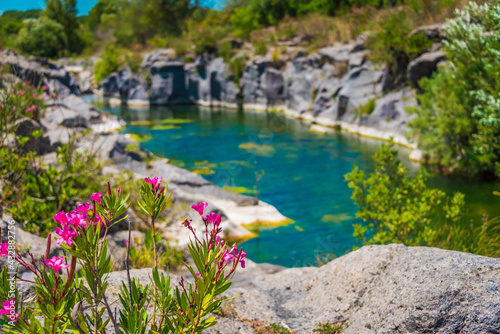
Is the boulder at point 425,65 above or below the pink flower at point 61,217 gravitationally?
above

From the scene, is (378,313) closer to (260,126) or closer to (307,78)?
(260,126)

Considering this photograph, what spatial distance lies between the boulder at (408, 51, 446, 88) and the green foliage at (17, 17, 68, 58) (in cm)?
3337

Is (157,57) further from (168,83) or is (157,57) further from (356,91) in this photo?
(356,91)

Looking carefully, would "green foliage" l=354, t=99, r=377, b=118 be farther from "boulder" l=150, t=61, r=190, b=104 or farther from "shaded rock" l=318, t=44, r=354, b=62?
"boulder" l=150, t=61, r=190, b=104

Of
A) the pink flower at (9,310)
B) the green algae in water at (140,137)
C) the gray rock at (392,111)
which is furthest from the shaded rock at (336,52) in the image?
the pink flower at (9,310)

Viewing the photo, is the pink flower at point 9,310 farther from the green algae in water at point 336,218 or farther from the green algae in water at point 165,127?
the green algae in water at point 165,127

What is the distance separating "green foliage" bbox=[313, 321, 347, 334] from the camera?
312cm

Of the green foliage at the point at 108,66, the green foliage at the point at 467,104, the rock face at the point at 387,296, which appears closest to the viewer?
the rock face at the point at 387,296

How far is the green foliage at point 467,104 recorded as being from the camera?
8875mm

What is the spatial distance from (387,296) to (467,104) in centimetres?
1002

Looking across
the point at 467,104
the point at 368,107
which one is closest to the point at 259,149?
the point at 368,107

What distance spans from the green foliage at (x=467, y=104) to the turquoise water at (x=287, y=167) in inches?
36.8

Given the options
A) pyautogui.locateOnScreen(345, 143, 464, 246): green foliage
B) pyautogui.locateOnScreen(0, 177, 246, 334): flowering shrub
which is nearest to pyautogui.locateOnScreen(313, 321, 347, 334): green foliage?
pyautogui.locateOnScreen(0, 177, 246, 334): flowering shrub

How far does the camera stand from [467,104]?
11281 millimetres
